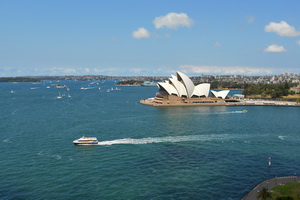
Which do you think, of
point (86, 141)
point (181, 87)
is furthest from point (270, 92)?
point (86, 141)

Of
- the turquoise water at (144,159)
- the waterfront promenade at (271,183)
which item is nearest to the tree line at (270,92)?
the turquoise water at (144,159)

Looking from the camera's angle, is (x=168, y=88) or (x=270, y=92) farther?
(x=270, y=92)

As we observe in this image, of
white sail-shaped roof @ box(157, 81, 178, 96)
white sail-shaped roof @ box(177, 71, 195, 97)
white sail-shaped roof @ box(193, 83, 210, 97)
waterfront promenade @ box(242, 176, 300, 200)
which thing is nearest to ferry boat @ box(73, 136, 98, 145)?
waterfront promenade @ box(242, 176, 300, 200)

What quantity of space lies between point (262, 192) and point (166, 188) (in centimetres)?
852

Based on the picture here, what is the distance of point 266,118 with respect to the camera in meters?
66.4

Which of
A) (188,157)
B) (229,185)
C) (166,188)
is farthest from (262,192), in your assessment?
(188,157)

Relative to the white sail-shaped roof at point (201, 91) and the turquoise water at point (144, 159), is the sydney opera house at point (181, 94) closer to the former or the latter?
the white sail-shaped roof at point (201, 91)

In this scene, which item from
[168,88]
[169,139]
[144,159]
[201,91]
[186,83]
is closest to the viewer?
[144,159]

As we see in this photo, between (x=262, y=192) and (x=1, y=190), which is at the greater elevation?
(x=262, y=192)

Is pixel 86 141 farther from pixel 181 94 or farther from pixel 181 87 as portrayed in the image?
pixel 181 87

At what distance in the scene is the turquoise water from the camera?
26.3m

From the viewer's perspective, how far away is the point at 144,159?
112ft

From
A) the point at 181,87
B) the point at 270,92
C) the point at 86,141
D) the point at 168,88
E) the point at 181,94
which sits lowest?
the point at 86,141

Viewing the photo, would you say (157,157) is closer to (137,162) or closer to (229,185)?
(137,162)
